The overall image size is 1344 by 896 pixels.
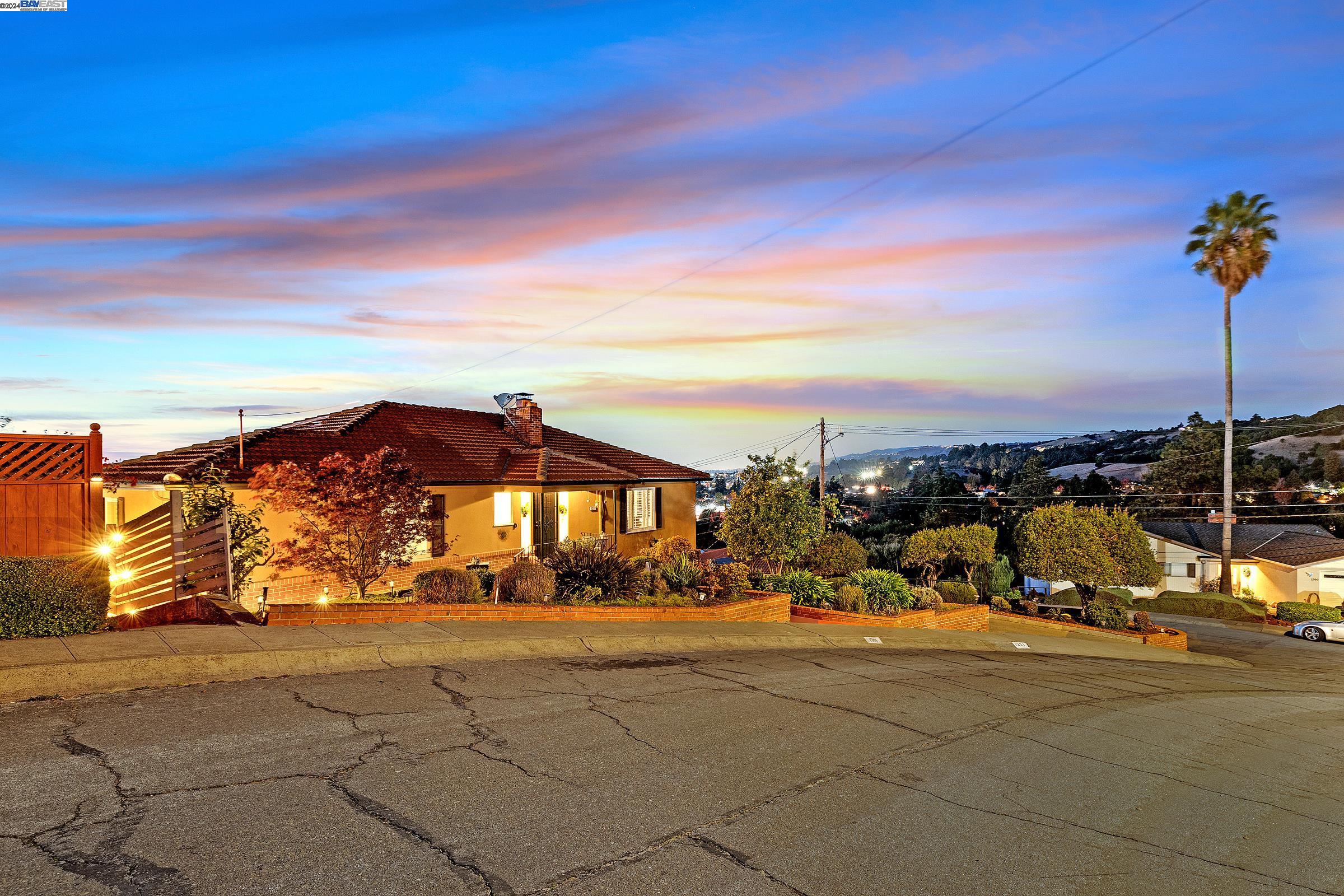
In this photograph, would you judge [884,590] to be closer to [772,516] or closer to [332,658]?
[772,516]

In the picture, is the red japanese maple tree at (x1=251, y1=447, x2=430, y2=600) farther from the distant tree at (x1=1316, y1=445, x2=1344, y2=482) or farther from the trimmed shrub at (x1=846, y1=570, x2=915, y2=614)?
the distant tree at (x1=1316, y1=445, x2=1344, y2=482)

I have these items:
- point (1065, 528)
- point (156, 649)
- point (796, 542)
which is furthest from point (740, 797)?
point (1065, 528)

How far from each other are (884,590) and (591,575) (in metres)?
8.96

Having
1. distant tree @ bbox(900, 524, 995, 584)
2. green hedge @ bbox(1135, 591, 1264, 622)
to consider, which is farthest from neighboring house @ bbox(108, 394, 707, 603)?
green hedge @ bbox(1135, 591, 1264, 622)

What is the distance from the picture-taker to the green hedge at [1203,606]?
42031mm

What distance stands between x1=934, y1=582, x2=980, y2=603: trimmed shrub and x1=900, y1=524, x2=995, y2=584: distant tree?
9.63 ft

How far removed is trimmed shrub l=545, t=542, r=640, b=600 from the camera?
15672 millimetres

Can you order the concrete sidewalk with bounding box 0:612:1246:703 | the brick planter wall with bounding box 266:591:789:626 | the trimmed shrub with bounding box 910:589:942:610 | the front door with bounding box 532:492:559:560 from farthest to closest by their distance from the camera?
1. the front door with bounding box 532:492:559:560
2. the trimmed shrub with bounding box 910:589:942:610
3. the brick planter wall with bounding box 266:591:789:626
4. the concrete sidewalk with bounding box 0:612:1246:703

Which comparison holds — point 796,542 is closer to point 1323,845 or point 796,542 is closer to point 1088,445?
point 1323,845

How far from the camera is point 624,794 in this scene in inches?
249

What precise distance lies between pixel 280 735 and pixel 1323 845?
27.9 feet

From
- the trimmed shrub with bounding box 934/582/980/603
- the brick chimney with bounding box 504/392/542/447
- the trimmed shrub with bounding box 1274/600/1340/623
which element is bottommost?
the trimmed shrub with bounding box 1274/600/1340/623

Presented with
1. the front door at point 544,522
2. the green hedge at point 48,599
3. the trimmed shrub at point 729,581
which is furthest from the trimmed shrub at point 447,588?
the front door at point 544,522

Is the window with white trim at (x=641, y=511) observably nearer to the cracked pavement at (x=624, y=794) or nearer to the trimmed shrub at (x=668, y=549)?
the trimmed shrub at (x=668, y=549)
